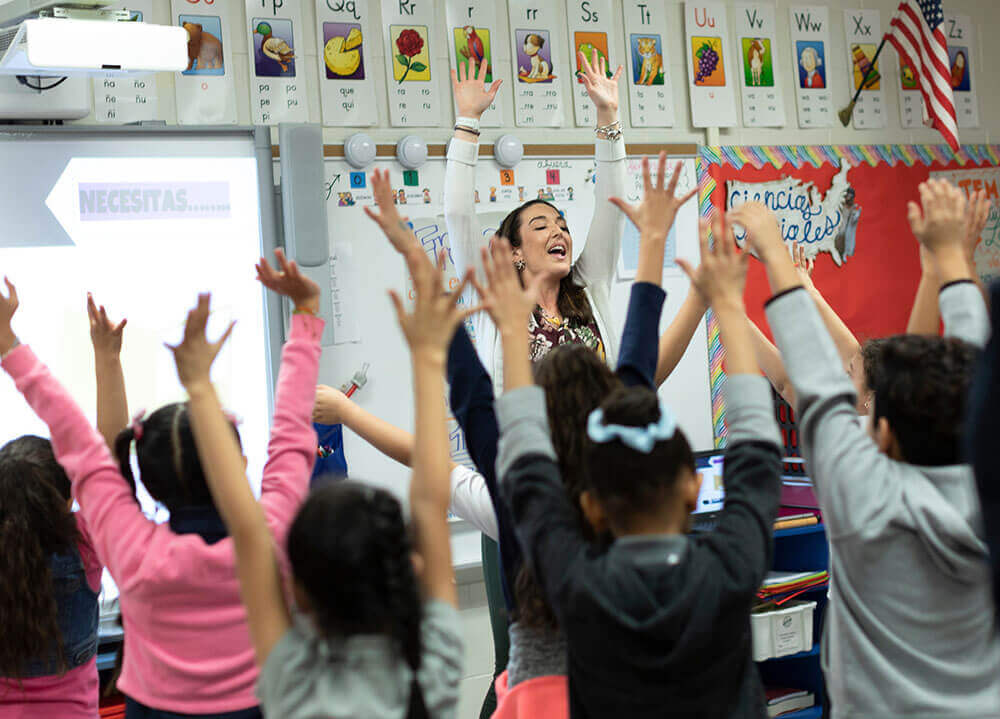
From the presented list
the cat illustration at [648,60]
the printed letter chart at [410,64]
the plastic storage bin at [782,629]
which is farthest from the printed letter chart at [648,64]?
the plastic storage bin at [782,629]

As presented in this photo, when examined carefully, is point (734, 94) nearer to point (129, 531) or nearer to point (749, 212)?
point (749, 212)

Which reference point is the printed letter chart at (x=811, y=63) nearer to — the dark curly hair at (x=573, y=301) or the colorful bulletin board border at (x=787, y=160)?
the colorful bulletin board border at (x=787, y=160)

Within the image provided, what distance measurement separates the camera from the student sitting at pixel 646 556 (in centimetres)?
112

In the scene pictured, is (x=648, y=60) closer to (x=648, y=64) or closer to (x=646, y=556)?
(x=648, y=64)

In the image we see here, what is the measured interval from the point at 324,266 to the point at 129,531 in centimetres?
157

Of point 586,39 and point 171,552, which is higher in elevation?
point 586,39

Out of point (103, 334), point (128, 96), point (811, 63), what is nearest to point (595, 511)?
point (103, 334)

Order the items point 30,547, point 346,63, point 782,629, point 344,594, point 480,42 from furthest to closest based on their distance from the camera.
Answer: point 480,42
point 346,63
point 782,629
point 30,547
point 344,594

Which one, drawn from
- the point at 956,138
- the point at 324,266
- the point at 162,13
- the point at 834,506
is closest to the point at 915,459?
the point at 834,506

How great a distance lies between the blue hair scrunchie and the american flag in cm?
336

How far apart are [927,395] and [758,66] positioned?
2.82m

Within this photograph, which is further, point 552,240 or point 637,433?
point 552,240

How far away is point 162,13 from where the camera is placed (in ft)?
9.65

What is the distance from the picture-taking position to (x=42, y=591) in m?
1.65
